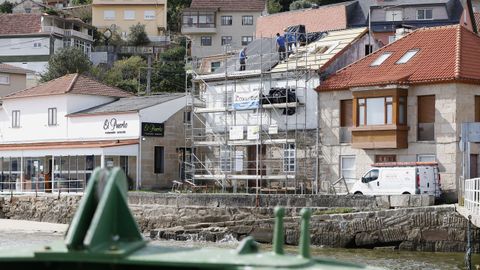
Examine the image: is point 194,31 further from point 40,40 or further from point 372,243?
point 372,243

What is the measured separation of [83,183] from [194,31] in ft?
179

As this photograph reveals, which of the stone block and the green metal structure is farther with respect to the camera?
the stone block

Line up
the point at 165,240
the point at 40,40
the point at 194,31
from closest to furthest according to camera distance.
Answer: the point at 165,240 < the point at 40,40 < the point at 194,31

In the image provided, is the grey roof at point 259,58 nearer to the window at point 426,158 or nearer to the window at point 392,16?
the window at point 426,158

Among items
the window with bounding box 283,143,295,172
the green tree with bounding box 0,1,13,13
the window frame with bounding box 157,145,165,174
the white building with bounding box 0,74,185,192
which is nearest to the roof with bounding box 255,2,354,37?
the white building with bounding box 0,74,185,192

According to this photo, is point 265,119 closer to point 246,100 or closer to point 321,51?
point 246,100

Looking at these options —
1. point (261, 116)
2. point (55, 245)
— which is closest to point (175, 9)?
point (261, 116)

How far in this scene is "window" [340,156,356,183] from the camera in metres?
42.5

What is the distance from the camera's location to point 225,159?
47.6 metres

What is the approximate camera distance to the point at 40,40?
9356 cm

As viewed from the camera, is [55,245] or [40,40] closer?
[55,245]

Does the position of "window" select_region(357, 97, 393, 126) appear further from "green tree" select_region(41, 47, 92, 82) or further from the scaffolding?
"green tree" select_region(41, 47, 92, 82)

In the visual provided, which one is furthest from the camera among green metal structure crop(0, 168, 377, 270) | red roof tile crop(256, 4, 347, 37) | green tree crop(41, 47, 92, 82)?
green tree crop(41, 47, 92, 82)

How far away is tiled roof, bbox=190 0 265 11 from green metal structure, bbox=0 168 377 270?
95.8 meters
